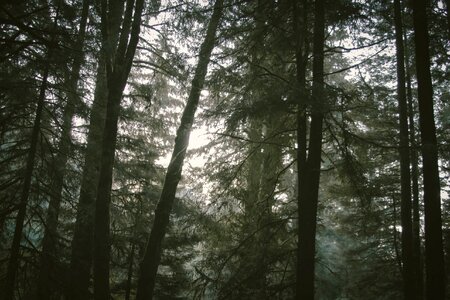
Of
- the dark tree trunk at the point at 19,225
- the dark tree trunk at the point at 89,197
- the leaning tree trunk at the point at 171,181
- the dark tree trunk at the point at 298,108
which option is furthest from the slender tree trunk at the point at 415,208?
the dark tree trunk at the point at 19,225

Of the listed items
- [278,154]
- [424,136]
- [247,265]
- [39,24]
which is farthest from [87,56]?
[424,136]

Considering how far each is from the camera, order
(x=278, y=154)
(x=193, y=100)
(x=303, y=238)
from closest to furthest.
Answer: (x=303, y=238)
(x=278, y=154)
(x=193, y=100)

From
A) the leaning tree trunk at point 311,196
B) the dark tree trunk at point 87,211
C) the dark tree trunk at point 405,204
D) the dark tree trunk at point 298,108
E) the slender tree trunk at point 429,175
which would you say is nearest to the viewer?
the slender tree trunk at point 429,175

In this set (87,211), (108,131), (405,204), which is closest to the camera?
(108,131)

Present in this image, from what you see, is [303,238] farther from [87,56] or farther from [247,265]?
[87,56]

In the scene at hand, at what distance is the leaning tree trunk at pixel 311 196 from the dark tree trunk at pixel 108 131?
4.28m

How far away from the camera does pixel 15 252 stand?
6734 millimetres

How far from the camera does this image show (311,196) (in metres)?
7.76

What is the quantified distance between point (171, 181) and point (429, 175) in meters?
5.71

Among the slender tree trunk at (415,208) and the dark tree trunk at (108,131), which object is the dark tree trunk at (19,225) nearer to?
the dark tree trunk at (108,131)

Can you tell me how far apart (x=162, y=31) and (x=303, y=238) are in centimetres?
680

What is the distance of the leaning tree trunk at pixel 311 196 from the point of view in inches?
295

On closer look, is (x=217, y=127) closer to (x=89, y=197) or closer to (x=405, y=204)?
Answer: (x=89, y=197)

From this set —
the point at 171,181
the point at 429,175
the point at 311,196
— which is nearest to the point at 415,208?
the point at 429,175
